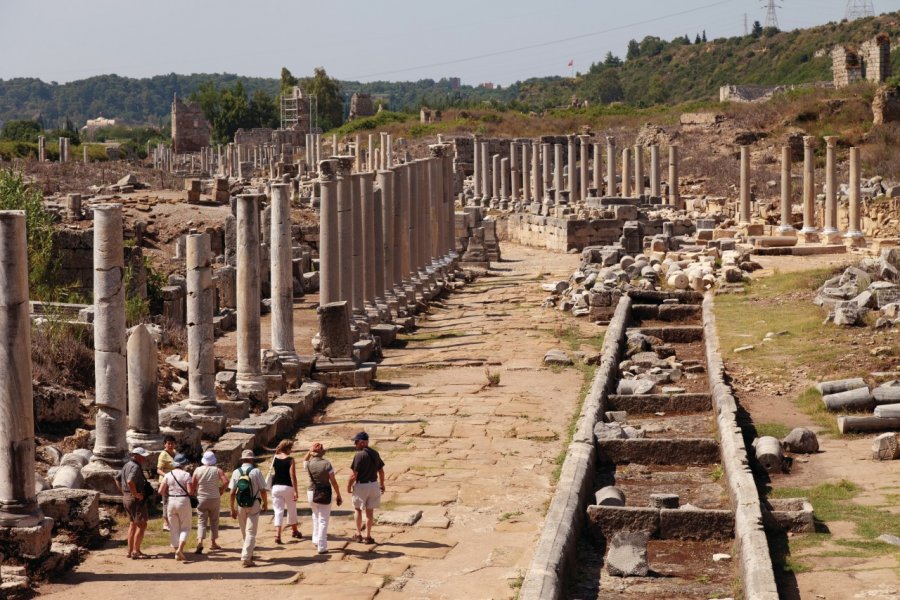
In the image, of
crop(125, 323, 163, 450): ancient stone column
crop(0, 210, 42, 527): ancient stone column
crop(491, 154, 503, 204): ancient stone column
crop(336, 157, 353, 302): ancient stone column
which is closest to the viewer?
crop(0, 210, 42, 527): ancient stone column

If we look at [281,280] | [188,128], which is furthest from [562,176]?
[188,128]

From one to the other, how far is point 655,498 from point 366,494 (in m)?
2.68

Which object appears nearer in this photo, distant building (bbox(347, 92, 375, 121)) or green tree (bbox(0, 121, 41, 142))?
green tree (bbox(0, 121, 41, 142))

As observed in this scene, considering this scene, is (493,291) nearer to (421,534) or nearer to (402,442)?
(402,442)

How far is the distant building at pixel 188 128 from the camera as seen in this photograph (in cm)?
11312

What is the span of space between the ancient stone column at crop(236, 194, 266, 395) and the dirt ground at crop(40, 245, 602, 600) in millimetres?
996

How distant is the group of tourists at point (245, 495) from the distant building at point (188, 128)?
103 metres

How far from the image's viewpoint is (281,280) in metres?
19.5

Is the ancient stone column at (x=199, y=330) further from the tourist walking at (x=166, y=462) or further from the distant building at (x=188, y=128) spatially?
the distant building at (x=188, y=128)

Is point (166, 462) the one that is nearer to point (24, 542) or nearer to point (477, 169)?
point (24, 542)

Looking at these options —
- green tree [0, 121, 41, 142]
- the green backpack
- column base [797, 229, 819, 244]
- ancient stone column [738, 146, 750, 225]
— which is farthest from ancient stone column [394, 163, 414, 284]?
green tree [0, 121, 41, 142]

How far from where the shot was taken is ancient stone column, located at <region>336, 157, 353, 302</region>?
74.0 feet

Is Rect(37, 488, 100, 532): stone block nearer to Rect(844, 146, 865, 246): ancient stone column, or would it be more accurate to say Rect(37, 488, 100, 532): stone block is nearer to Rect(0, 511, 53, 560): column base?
Rect(0, 511, 53, 560): column base

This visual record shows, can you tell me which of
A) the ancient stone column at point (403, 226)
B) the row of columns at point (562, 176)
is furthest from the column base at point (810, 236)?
the row of columns at point (562, 176)
